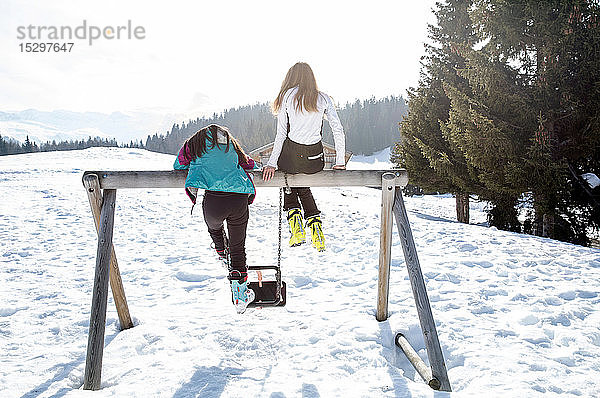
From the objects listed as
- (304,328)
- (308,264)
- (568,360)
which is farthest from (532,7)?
(304,328)

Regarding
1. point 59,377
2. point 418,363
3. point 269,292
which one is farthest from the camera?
point 269,292

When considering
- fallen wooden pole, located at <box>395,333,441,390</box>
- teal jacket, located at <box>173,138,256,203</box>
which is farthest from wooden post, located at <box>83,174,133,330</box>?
fallen wooden pole, located at <box>395,333,441,390</box>

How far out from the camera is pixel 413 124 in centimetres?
1513

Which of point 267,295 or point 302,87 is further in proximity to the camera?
point 267,295

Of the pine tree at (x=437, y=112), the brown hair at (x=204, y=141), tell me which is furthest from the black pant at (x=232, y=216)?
the pine tree at (x=437, y=112)

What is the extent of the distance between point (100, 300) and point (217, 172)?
1590mm

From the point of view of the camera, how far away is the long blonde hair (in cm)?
402

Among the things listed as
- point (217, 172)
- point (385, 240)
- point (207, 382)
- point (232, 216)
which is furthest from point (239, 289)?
point (385, 240)

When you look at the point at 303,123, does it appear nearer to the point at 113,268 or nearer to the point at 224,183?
the point at 224,183

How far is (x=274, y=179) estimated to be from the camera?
3994 mm

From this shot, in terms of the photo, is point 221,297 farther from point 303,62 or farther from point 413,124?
point 413,124

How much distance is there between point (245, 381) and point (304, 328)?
131 cm

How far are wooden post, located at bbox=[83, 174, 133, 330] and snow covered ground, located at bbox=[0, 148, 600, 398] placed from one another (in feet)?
0.63

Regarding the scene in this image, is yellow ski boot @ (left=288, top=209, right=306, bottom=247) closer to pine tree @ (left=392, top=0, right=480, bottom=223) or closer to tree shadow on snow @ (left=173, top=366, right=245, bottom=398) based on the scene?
tree shadow on snow @ (left=173, top=366, right=245, bottom=398)
